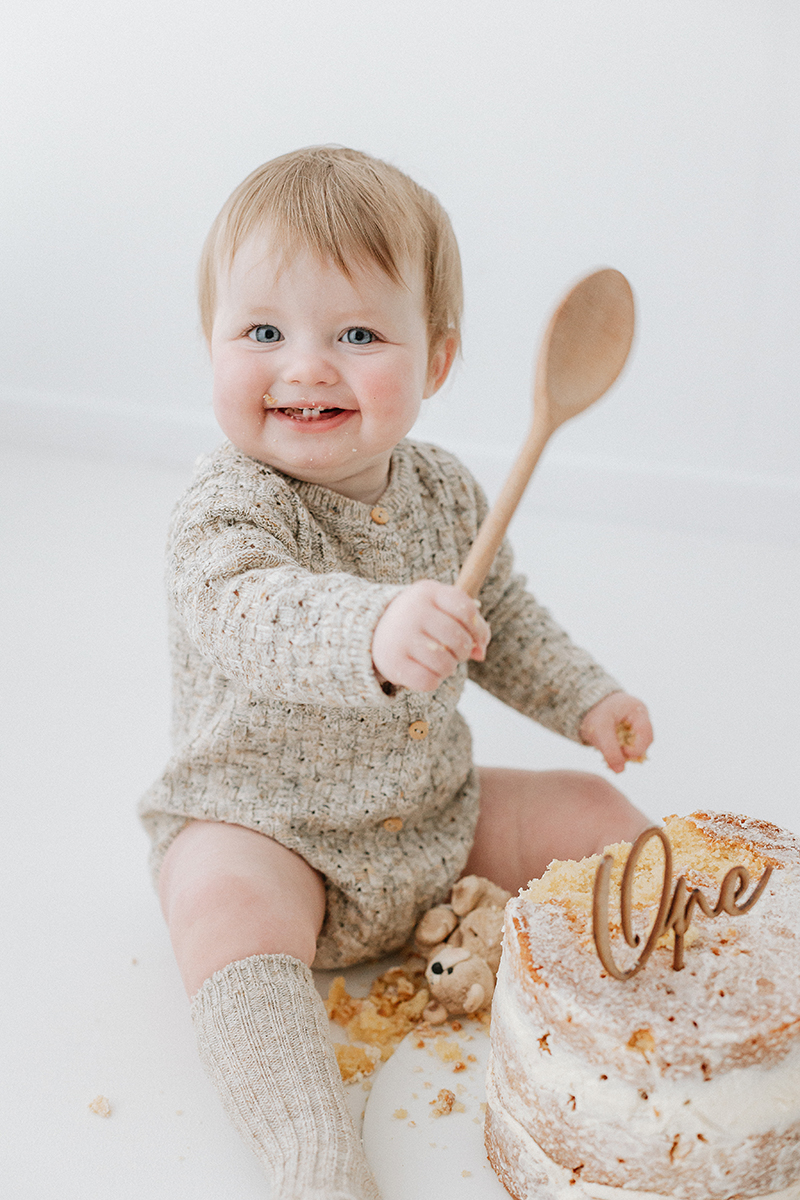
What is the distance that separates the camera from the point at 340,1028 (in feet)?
3.21

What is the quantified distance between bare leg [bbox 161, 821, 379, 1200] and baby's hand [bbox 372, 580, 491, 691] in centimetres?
28

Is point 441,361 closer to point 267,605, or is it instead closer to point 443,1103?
point 267,605

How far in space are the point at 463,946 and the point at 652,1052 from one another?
338 millimetres

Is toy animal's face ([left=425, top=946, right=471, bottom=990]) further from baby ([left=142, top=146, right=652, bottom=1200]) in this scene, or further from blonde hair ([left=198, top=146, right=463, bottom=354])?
blonde hair ([left=198, top=146, right=463, bottom=354])

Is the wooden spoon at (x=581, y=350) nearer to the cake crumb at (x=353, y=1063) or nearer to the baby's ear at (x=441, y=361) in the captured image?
the baby's ear at (x=441, y=361)

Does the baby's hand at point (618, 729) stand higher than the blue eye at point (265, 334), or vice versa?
the blue eye at point (265, 334)

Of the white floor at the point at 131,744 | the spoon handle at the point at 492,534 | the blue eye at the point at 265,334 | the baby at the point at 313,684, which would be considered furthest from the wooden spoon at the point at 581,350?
the white floor at the point at 131,744

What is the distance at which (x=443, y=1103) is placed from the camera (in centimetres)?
89

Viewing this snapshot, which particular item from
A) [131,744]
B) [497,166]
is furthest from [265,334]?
[497,166]

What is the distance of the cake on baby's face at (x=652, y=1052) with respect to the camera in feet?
2.25

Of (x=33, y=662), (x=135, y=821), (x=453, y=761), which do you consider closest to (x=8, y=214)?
(x=33, y=662)

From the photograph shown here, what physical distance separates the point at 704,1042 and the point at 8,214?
6.99 feet

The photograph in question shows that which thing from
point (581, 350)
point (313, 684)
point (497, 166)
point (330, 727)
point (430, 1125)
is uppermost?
point (497, 166)

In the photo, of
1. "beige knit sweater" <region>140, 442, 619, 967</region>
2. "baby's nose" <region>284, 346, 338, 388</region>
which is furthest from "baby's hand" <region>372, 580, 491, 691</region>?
"baby's nose" <region>284, 346, 338, 388</region>
